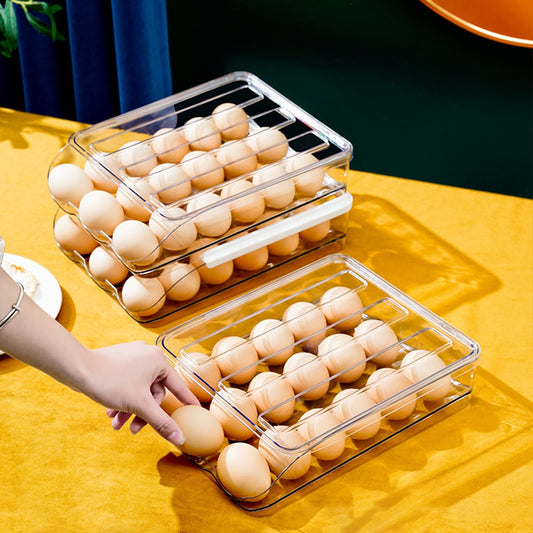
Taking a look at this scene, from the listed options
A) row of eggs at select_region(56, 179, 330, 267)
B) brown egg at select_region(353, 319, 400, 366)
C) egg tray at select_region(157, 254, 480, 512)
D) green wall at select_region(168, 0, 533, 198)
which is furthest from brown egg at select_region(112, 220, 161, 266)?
green wall at select_region(168, 0, 533, 198)

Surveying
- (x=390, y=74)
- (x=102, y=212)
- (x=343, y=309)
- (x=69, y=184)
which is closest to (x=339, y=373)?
(x=343, y=309)

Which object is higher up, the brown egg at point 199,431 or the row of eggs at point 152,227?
the row of eggs at point 152,227

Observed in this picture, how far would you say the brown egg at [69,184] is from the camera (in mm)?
1354

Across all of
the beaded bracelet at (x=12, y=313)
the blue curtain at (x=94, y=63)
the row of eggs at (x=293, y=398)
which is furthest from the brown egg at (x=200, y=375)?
the blue curtain at (x=94, y=63)

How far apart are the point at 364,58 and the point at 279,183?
3.68ft

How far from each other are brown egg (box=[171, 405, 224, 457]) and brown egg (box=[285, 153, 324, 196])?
0.47 m

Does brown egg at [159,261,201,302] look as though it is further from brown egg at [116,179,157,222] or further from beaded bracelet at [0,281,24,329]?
beaded bracelet at [0,281,24,329]

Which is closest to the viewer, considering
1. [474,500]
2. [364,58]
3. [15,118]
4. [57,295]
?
[474,500]

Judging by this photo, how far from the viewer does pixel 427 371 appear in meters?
1.13

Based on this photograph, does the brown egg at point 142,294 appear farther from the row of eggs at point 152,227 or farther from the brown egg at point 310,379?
the brown egg at point 310,379

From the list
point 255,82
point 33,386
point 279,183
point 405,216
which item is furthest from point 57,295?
point 405,216

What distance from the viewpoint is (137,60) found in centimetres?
218

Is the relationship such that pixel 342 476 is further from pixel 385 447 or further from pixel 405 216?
pixel 405 216

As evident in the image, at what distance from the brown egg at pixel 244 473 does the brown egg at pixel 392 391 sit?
19cm
